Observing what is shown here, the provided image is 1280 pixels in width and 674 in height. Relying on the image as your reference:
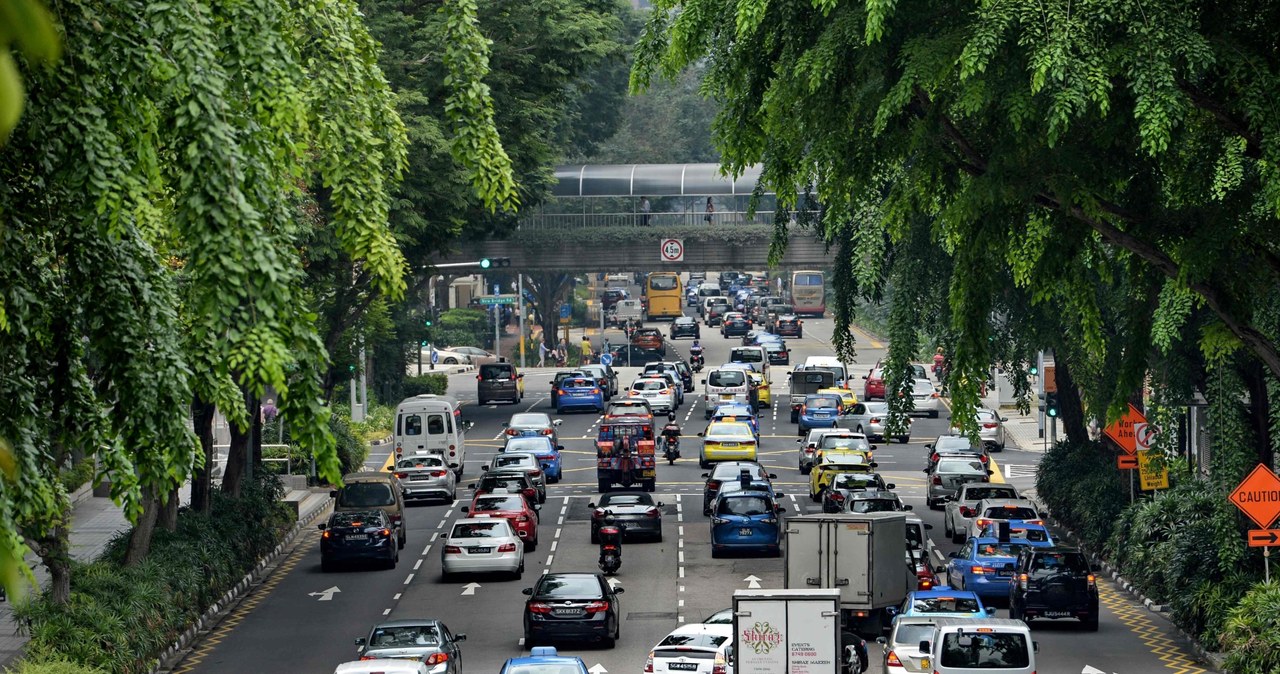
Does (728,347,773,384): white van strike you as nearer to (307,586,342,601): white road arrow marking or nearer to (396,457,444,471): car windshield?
(396,457,444,471): car windshield

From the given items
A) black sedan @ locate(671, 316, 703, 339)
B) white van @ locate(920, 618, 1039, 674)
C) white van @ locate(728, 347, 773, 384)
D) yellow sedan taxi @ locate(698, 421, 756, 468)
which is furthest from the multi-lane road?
black sedan @ locate(671, 316, 703, 339)

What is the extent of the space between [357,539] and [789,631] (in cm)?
1708

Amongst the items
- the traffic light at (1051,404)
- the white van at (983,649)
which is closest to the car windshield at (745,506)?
the traffic light at (1051,404)

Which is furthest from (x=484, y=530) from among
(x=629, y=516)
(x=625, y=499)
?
(x=625, y=499)

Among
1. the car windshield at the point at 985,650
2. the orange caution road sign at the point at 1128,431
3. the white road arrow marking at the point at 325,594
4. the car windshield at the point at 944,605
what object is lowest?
the white road arrow marking at the point at 325,594

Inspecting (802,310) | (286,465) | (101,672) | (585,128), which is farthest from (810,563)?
(802,310)

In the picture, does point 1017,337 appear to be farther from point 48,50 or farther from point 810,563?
point 48,50

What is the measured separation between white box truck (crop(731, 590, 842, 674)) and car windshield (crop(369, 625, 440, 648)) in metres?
4.65

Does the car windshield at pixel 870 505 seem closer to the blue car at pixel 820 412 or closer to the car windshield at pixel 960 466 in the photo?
the car windshield at pixel 960 466

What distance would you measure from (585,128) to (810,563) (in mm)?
63887

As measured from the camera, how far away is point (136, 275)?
10219mm

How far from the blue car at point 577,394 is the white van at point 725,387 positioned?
175 inches

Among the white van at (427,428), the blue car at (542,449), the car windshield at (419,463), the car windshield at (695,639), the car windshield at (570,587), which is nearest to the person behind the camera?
the car windshield at (695,639)

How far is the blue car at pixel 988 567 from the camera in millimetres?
30594
